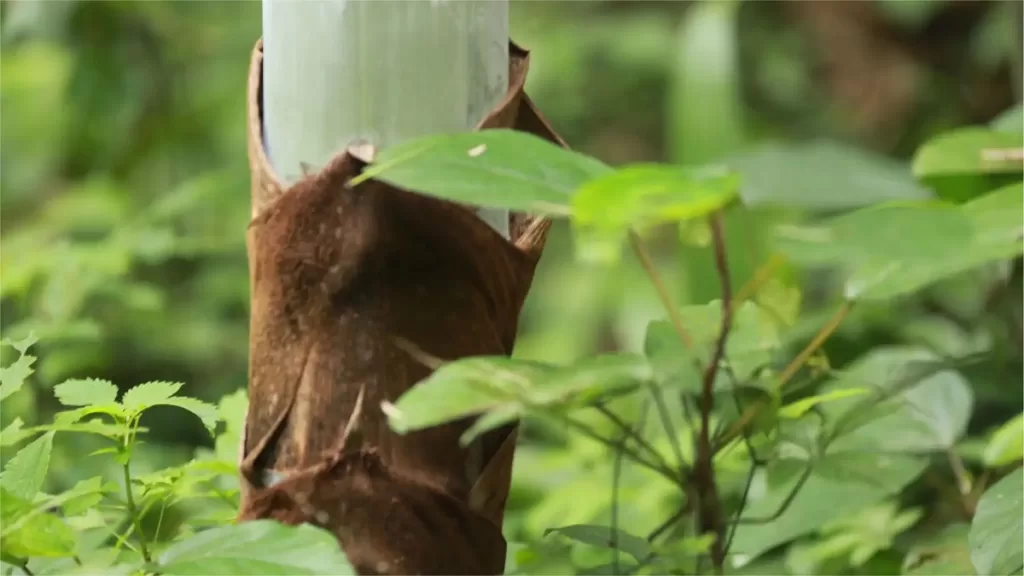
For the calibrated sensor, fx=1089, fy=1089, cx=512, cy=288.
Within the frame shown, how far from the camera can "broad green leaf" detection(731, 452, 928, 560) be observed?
57 cm

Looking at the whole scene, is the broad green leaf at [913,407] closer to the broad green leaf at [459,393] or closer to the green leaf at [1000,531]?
the green leaf at [1000,531]

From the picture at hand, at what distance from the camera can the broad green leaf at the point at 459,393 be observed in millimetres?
318

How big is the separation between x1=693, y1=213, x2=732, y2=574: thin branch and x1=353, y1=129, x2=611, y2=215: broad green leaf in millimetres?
51

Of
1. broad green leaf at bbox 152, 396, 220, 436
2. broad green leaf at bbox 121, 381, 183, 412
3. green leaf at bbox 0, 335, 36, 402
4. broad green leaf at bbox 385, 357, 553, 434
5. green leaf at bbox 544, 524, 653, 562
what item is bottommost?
green leaf at bbox 544, 524, 653, 562

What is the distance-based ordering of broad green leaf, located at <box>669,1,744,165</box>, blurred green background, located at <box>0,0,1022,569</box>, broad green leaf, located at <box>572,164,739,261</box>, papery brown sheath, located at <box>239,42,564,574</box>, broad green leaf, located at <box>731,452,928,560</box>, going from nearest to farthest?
broad green leaf, located at <box>572,164,739,261</box>
papery brown sheath, located at <box>239,42,564,574</box>
broad green leaf, located at <box>731,452,928,560</box>
blurred green background, located at <box>0,0,1022,569</box>
broad green leaf, located at <box>669,1,744,165</box>

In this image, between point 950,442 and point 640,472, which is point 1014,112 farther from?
point 640,472

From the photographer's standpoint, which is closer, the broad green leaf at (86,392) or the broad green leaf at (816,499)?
the broad green leaf at (86,392)

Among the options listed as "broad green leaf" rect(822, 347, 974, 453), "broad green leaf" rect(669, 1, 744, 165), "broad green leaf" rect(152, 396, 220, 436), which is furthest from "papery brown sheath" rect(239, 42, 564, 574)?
"broad green leaf" rect(669, 1, 744, 165)

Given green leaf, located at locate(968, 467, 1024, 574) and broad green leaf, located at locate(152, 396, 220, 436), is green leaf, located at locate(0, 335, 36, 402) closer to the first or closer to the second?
broad green leaf, located at locate(152, 396, 220, 436)

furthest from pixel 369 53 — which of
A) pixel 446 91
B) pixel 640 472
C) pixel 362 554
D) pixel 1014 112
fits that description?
pixel 640 472

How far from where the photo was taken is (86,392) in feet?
1.38

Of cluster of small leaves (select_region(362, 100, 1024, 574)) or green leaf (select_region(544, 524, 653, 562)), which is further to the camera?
green leaf (select_region(544, 524, 653, 562))

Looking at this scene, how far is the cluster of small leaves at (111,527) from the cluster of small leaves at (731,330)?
0.06 metres

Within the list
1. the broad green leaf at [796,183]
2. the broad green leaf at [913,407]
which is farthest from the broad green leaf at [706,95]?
the broad green leaf at [796,183]
